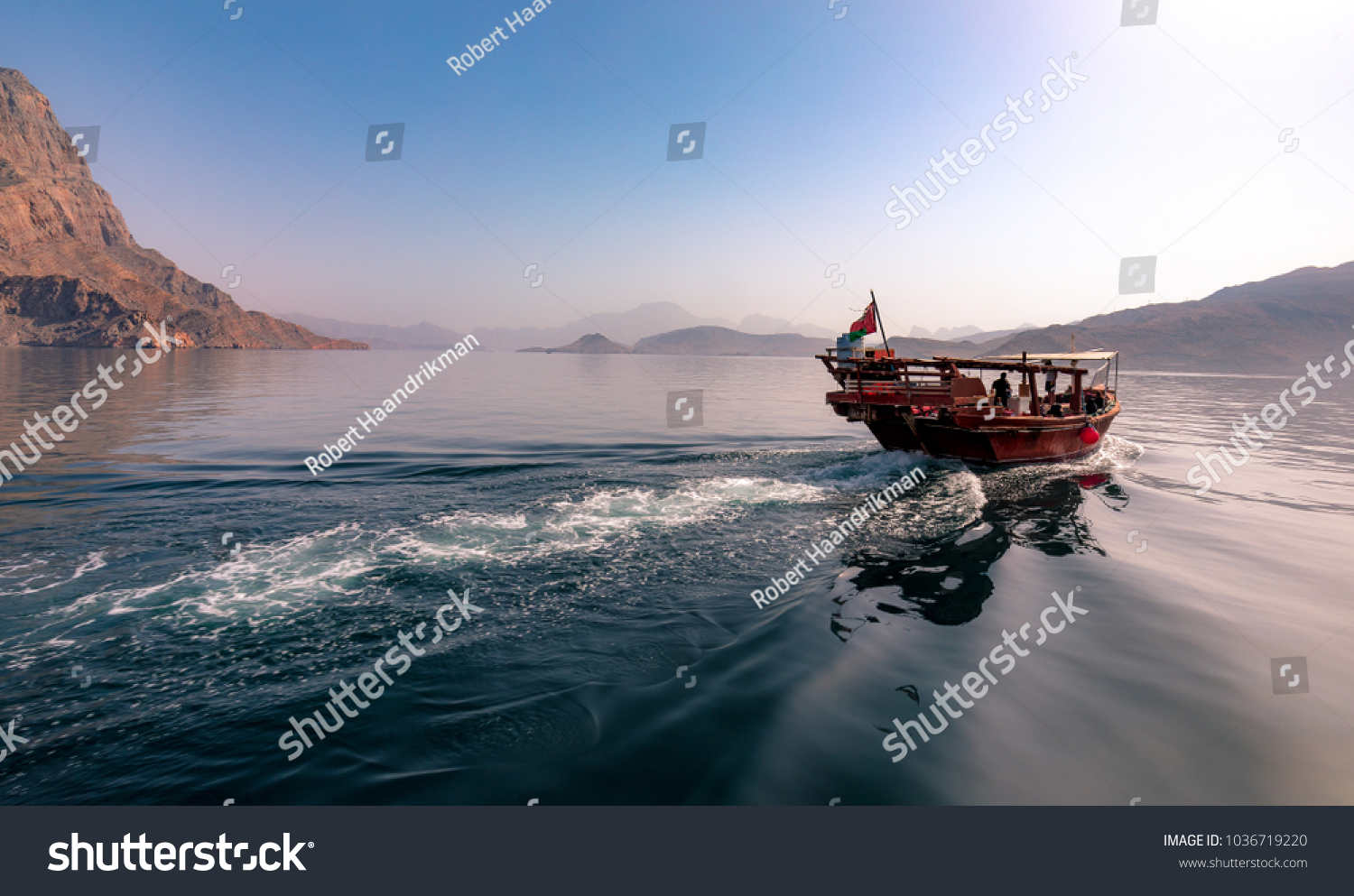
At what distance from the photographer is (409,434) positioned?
25.6 m

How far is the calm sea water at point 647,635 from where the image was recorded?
541 centimetres

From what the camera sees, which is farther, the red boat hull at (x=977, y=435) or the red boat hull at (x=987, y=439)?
the red boat hull at (x=987, y=439)

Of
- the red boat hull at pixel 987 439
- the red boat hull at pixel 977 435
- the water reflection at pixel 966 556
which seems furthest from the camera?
the red boat hull at pixel 987 439

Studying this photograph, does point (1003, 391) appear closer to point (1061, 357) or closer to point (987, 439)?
point (1061, 357)

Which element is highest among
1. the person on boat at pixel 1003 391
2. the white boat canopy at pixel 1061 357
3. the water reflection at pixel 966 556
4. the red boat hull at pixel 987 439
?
the white boat canopy at pixel 1061 357

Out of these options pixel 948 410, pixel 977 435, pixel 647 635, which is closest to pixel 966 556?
pixel 647 635

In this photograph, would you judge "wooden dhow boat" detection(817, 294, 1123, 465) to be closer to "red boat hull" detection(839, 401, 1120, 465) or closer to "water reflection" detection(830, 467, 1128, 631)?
"red boat hull" detection(839, 401, 1120, 465)

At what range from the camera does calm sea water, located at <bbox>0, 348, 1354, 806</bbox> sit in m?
5.41

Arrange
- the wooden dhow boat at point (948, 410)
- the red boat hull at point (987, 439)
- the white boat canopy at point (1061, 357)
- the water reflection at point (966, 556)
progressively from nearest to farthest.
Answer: the water reflection at point (966, 556), the wooden dhow boat at point (948, 410), the red boat hull at point (987, 439), the white boat canopy at point (1061, 357)

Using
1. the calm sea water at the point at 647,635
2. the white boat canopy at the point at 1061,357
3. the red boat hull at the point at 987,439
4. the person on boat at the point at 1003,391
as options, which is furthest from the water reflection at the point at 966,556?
the white boat canopy at the point at 1061,357

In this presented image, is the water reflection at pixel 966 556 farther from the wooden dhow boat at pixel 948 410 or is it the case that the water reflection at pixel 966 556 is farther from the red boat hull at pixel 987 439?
the wooden dhow boat at pixel 948 410

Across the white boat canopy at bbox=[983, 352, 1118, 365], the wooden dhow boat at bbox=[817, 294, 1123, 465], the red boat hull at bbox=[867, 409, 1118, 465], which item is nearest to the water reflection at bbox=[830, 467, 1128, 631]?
the red boat hull at bbox=[867, 409, 1118, 465]
